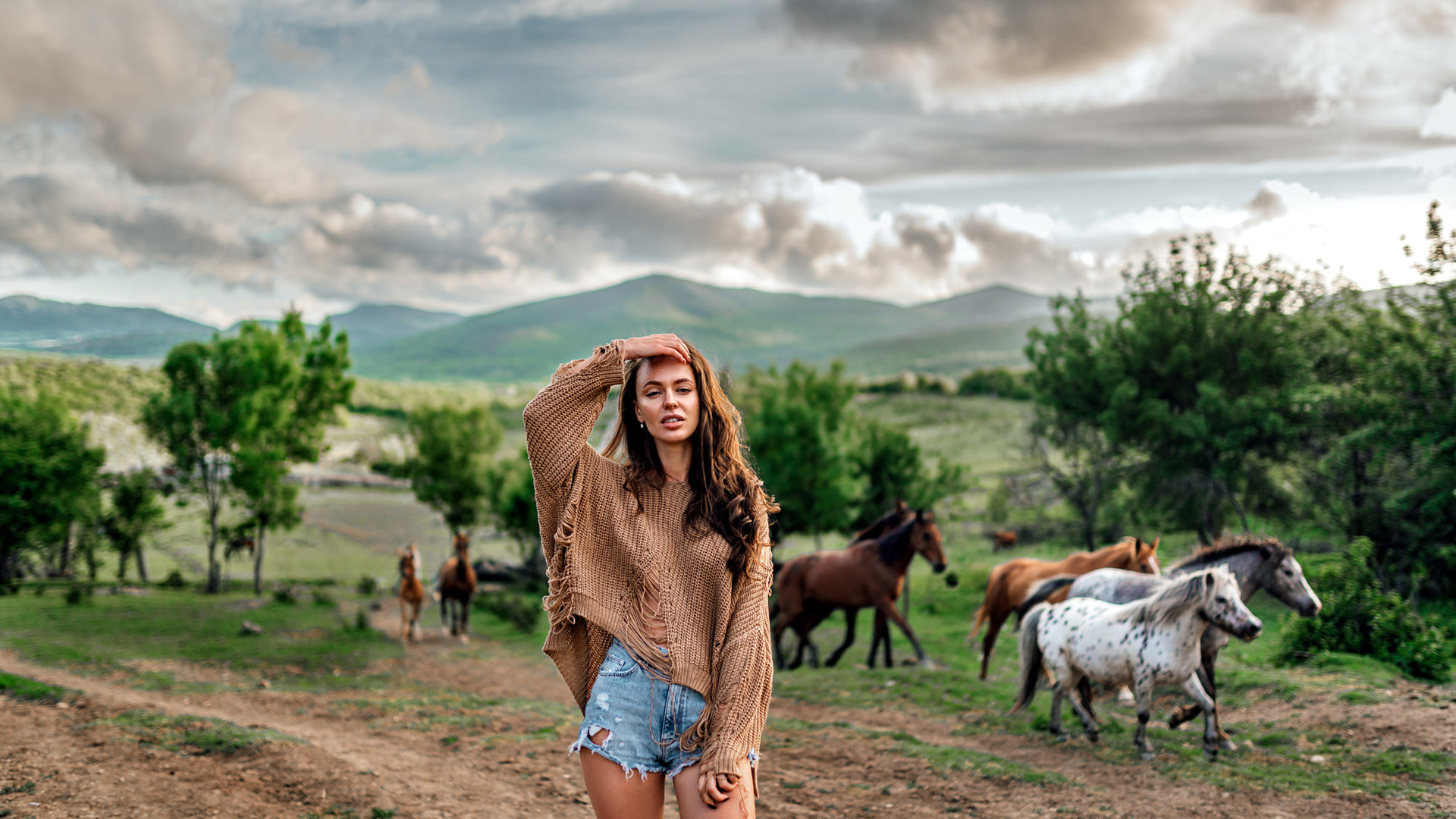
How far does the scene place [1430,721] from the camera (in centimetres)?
761

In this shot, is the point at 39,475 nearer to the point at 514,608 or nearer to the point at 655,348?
the point at 514,608

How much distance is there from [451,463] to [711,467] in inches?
1124

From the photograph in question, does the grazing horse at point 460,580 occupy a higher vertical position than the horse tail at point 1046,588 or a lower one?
lower

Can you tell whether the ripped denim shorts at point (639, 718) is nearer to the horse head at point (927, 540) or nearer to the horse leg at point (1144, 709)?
the horse leg at point (1144, 709)

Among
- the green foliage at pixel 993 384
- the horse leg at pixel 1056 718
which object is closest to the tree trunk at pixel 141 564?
the horse leg at pixel 1056 718

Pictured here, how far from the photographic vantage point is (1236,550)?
877 centimetres

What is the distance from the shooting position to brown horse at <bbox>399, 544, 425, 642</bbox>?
16484 millimetres

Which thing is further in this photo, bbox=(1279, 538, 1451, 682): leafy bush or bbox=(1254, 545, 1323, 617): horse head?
bbox=(1279, 538, 1451, 682): leafy bush

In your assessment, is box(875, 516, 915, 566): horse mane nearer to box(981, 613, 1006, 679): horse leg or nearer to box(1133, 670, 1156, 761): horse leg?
box(981, 613, 1006, 679): horse leg

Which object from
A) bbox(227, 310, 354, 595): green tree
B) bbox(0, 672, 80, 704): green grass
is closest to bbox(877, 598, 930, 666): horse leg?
bbox(0, 672, 80, 704): green grass

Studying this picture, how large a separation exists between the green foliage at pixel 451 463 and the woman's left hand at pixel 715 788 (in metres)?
28.5

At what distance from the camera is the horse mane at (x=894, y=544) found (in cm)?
1318

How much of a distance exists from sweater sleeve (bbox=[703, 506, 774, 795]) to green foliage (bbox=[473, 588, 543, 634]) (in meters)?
16.8

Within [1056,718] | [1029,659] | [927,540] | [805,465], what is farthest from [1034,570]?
[805,465]
